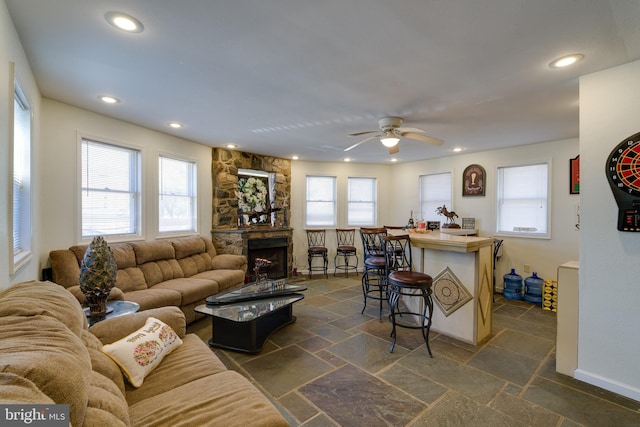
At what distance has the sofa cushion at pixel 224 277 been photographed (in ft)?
12.8

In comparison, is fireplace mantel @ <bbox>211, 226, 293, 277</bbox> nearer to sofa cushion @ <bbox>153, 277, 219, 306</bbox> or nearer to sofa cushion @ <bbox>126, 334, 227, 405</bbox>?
sofa cushion @ <bbox>153, 277, 219, 306</bbox>

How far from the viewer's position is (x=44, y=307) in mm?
1177

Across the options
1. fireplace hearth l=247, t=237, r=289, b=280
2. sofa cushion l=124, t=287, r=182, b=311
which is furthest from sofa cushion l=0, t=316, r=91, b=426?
fireplace hearth l=247, t=237, r=289, b=280

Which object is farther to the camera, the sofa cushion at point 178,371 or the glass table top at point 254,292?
the glass table top at point 254,292

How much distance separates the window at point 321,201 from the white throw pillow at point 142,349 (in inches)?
180

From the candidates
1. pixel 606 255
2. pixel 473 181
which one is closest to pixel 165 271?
pixel 606 255

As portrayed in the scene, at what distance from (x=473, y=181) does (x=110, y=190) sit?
5752 millimetres

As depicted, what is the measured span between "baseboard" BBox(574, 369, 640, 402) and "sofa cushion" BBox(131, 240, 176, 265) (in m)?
4.55

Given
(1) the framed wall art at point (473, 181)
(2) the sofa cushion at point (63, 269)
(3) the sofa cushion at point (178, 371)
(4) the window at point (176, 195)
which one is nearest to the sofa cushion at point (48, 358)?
(3) the sofa cushion at point (178, 371)

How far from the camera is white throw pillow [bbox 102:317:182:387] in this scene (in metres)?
1.57

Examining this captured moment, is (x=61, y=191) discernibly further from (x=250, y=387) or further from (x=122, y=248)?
(x=250, y=387)

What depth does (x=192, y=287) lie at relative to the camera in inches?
138

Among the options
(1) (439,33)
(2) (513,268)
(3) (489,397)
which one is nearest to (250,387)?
(3) (489,397)

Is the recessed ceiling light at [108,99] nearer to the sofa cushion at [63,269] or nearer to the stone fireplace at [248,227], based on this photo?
the sofa cushion at [63,269]
